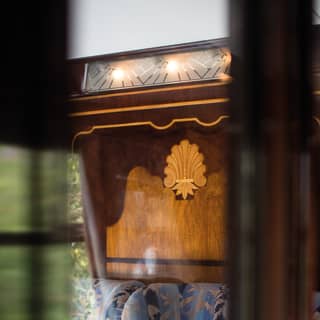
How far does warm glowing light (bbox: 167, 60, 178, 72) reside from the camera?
1926 millimetres

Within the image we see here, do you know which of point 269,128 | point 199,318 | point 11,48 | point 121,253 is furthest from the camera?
point 121,253

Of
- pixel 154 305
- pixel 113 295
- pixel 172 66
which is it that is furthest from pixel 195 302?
pixel 172 66

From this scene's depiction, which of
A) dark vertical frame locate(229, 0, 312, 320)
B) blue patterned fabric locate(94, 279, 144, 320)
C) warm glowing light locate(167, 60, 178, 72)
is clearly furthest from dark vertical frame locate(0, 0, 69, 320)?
warm glowing light locate(167, 60, 178, 72)

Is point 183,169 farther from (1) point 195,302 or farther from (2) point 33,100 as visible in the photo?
(2) point 33,100

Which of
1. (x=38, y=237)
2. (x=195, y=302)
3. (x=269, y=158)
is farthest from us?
(x=195, y=302)

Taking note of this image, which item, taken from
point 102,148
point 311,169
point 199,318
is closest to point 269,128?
point 311,169

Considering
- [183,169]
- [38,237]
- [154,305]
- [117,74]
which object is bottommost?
[154,305]

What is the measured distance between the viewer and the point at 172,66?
194 cm

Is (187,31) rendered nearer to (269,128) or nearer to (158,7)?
(158,7)

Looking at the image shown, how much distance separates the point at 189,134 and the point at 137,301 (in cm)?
58

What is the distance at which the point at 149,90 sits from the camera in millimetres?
2010

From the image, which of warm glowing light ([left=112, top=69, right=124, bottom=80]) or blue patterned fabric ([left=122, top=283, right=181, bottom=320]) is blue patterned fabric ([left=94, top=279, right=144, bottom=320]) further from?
warm glowing light ([left=112, top=69, right=124, bottom=80])

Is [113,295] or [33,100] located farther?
[113,295]

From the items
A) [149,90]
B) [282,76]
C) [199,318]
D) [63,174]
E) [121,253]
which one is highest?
[149,90]
